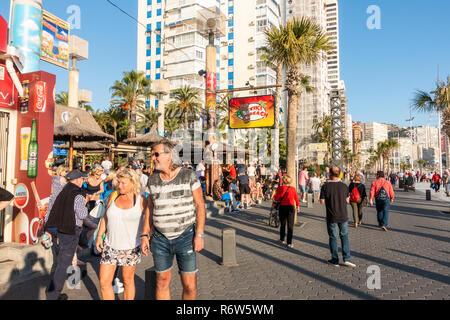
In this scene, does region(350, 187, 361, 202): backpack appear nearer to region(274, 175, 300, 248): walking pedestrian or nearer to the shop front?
region(274, 175, 300, 248): walking pedestrian

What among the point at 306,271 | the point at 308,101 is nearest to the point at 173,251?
the point at 306,271

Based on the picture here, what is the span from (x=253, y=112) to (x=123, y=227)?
11751 mm

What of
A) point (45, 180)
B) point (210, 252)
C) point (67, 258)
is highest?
point (45, 180)

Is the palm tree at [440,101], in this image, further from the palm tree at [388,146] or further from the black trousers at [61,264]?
the palm tree at [388,146]

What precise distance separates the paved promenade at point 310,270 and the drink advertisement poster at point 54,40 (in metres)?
18.4

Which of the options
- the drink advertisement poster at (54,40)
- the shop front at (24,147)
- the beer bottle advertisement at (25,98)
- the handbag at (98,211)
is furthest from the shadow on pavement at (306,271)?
the drink advertisement poster at (54,40)

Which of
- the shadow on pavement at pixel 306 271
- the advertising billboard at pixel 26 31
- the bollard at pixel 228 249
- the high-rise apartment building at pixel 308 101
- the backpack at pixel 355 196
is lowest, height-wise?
Answer: the shadow on pavement at pixel 306 271

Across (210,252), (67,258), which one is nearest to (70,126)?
(210,252)

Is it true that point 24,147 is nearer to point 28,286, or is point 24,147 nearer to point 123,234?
point 28,286

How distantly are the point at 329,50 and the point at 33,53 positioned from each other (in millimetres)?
10596

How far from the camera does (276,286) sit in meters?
4.69

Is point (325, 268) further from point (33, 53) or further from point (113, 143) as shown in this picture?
point (113, 143)

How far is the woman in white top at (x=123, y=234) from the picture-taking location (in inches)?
128

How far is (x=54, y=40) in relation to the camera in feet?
66.0
